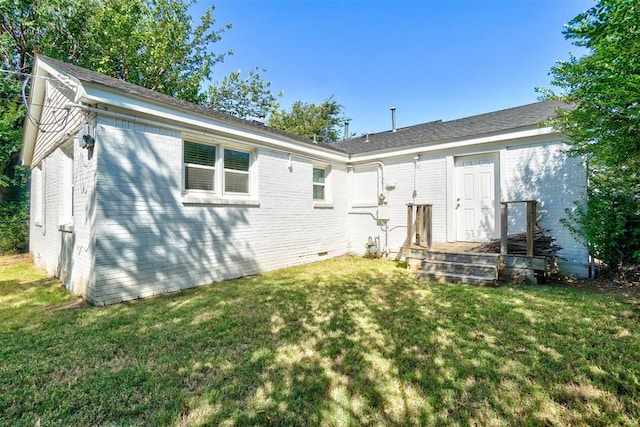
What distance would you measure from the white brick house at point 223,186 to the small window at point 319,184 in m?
0.04

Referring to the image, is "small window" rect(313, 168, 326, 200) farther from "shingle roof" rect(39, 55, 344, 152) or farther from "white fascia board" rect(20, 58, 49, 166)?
"white fascia board" rect(20, 58, 49, 166)

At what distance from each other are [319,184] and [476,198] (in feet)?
14.5

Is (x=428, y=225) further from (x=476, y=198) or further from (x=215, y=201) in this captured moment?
(x=215, y=201)

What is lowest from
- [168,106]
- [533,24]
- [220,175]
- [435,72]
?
[220,175]

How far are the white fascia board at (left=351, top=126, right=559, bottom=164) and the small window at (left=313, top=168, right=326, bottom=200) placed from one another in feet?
4.13

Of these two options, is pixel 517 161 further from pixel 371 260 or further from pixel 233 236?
pixel 233 236

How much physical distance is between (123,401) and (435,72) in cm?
1498

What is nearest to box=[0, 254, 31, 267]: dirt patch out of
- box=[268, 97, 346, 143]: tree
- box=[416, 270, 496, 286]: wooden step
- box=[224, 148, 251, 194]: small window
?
box=[224, 148, 251, 194]: small window

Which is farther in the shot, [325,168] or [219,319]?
[325,168]

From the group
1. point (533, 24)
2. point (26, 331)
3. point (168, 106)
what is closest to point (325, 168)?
point (168, 106)

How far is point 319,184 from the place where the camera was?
9.08 meters

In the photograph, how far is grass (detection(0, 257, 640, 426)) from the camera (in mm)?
2014

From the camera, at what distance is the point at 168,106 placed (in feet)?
17.3

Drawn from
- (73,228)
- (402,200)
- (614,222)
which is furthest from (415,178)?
(73,228)
